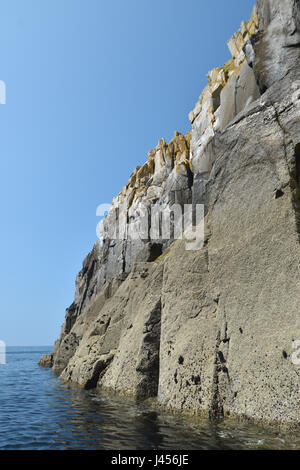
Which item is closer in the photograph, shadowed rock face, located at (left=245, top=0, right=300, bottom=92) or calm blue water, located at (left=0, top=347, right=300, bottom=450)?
calm blue water, located at (left=0, top=347, right=300, bottom=450)

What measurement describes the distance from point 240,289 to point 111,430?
793cm

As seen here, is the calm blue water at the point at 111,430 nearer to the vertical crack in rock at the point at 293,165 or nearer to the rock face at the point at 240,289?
the rock face at the point at 240,289

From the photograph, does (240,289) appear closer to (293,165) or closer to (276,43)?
(293,165)

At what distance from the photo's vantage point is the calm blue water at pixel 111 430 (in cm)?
1119

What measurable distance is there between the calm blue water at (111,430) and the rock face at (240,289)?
967 mm

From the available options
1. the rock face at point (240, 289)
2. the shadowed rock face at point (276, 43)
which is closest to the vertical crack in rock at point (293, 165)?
the rock face at point (240, 289)

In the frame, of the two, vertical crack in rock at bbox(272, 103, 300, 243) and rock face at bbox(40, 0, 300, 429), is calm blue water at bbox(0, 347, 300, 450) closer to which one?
rock face at bbox(40, 0, 300, 429)

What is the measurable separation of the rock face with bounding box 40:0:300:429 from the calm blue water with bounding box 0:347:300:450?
0.97 m

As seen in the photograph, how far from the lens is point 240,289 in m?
15.1

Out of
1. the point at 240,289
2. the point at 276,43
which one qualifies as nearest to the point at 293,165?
the point at 240,289

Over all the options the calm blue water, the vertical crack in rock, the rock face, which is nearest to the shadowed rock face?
the rock face

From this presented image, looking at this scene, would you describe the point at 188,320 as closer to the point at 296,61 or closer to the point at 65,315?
the point at 296,61

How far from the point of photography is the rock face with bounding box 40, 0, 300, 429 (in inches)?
507
